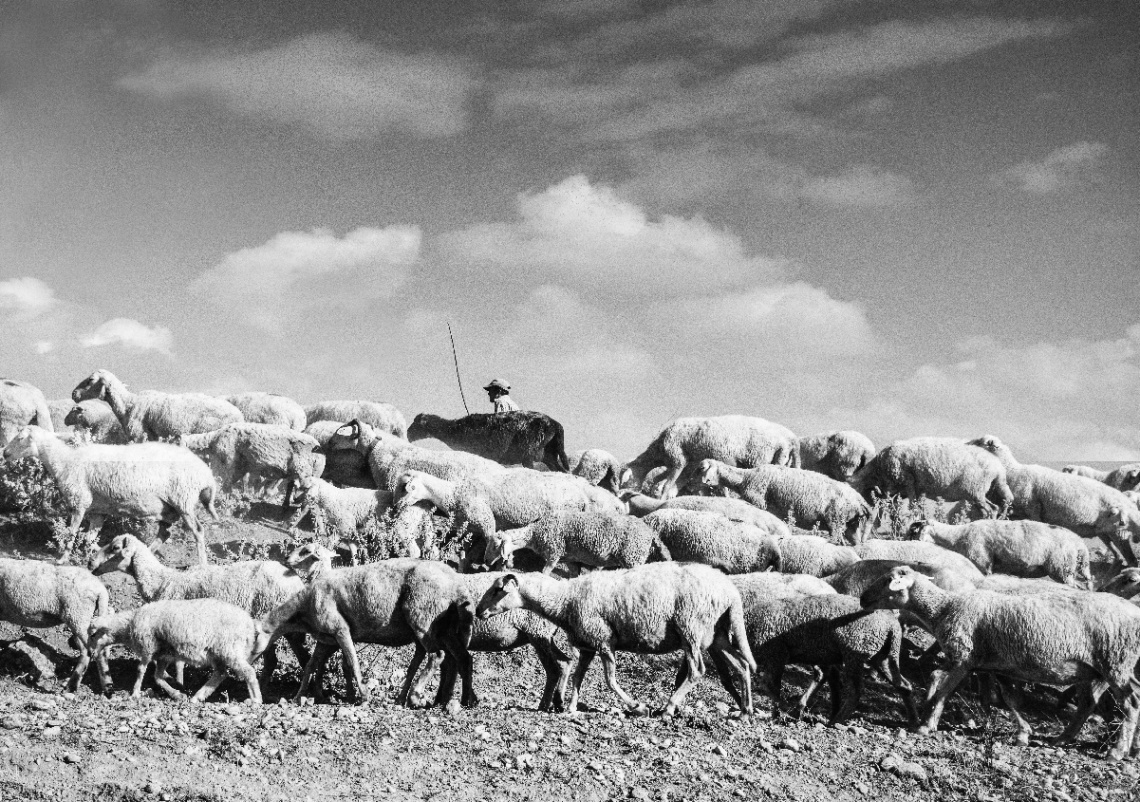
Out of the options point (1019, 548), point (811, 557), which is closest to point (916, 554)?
point (811, 557)

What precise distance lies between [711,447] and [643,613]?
45.7 ft

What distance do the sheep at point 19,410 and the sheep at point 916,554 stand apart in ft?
52.5

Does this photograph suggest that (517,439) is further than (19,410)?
Yes

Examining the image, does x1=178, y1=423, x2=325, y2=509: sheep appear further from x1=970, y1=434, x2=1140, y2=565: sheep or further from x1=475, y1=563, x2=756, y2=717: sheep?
x1=970, y1=434, x2=1140, y2=565: sheep

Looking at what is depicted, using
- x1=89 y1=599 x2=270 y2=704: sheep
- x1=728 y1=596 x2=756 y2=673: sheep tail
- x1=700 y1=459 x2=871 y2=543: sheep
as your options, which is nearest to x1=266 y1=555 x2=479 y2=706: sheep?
x1=89 y1=599 x2=270 y2=704: sheep

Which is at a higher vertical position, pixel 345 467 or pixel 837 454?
pixel 837 454

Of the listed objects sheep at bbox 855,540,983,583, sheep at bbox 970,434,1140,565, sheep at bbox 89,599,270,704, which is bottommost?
sheep at bbox 89,599,270,704

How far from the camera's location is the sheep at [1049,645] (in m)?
11.9

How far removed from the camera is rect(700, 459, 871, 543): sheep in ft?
71.6

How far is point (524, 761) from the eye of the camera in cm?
1026

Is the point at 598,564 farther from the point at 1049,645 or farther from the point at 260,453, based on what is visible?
Result: the point at 260,453

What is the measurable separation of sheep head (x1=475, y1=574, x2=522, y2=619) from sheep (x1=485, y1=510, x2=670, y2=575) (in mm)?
3502

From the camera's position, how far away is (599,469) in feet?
84.8

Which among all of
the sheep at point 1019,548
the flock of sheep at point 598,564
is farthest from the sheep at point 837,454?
the sheep at point 1019,548
